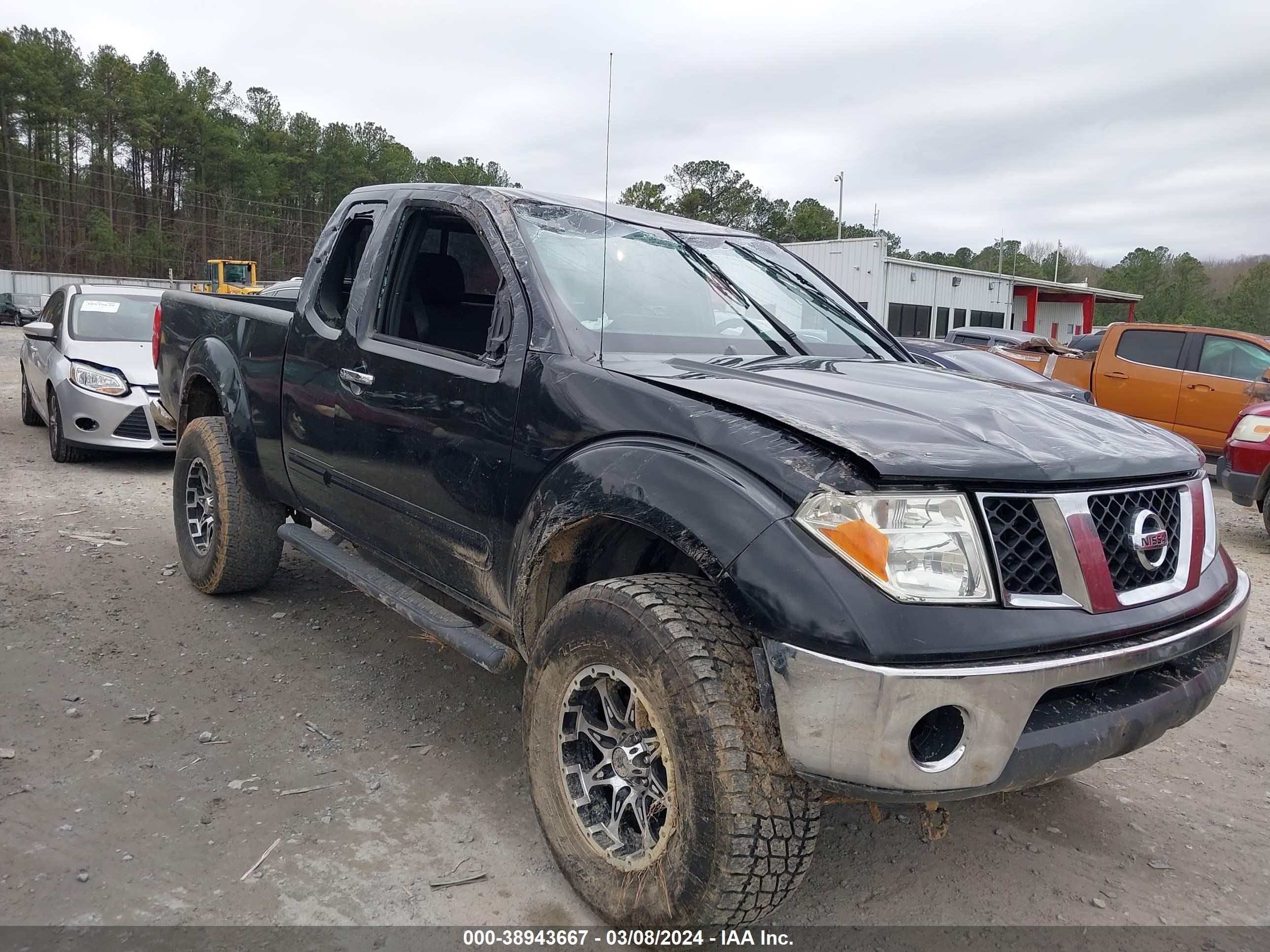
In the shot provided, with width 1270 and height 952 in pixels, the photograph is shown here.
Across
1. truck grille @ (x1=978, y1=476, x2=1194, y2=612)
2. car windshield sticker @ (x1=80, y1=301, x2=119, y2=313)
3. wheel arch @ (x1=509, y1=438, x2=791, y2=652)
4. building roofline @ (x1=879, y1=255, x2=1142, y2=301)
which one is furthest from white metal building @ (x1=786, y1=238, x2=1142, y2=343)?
truck grille @ (x1=978, y1=476, x2=1194, y2=612)

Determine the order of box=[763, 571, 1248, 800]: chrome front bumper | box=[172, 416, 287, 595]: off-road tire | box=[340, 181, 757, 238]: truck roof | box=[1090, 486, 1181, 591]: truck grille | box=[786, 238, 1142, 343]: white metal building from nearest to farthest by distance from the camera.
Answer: box=[763, 571, 1248, 800]: chrome front bumper
box=[1090, 486, 1181, 591]: truck grille
box=[340, 181, 757, 238]: truck roof
box=[172, 416, 287, 595]: off-road tire
box=[786, 238, 1142, 343]: white metal building

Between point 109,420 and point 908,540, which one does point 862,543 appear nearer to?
point 908,540

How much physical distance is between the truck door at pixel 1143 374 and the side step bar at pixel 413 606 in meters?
9.20

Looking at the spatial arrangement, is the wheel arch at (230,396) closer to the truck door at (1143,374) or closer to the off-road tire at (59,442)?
the off-road tire at (59,442)

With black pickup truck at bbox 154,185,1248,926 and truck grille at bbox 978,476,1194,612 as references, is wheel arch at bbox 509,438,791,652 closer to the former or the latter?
black pickup truck at bbox 154,185,1248,926

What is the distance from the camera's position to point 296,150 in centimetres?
6150

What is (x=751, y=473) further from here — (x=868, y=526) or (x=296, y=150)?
(x=296, y=150)

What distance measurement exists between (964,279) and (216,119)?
203 feet

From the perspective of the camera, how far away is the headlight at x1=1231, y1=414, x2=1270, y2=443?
725 cm

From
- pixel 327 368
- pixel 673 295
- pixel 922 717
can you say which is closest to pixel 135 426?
pixel 327 368

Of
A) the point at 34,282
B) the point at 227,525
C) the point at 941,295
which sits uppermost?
the point at 34,282

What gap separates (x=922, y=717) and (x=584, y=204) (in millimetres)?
2288

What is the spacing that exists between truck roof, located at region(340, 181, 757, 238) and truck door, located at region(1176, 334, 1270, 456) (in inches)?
318

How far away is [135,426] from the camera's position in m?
8.08
